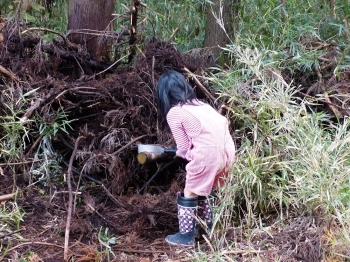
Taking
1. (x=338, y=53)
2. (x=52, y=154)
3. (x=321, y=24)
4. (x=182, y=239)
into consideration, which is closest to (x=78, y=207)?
(x=52, y=154)

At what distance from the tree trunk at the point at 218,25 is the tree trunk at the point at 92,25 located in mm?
1086

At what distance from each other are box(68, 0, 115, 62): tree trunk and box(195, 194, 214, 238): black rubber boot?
225 cm

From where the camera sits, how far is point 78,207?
4301 mm

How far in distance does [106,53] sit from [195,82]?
112 centimetres

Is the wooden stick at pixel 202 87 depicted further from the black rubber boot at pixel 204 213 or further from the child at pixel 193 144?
the black rubber boot at pixel 204 213

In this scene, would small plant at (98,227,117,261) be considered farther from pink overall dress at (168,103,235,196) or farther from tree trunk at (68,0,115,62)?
tree trunk at (68,0,115,62)

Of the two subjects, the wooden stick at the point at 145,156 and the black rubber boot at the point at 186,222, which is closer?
the black rubber boot at the point at 186,222

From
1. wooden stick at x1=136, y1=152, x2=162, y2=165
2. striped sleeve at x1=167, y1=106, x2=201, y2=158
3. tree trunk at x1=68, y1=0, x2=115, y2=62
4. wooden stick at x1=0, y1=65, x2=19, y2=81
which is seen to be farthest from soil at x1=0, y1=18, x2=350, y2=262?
striped sleeve at x1=167, y1=106, x2=201, y2=158

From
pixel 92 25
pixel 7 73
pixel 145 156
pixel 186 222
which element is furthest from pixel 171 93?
pixel 92 25

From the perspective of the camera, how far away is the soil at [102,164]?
356cm

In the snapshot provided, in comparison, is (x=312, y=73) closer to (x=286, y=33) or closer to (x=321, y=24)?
(x=286, y=33)

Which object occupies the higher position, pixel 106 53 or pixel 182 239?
pixel 106 53

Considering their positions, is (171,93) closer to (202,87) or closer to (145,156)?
(145,156)

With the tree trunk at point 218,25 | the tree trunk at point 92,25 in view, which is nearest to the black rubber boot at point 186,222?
the tree trunk at point 92,25
